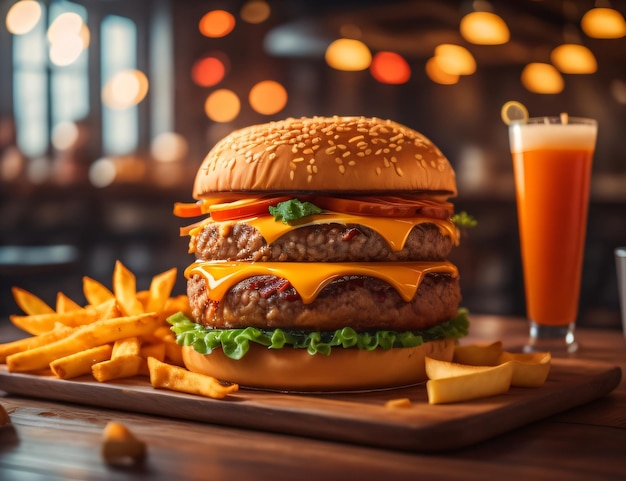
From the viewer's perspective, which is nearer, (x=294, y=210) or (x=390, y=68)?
(x=294, y=210)

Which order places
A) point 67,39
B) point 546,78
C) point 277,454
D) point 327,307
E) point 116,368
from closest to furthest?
point 277,454 → point 327,307 → point 116,368 → point 546,78 → point 67,39

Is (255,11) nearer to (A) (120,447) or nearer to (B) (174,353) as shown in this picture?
(B) (174,353)

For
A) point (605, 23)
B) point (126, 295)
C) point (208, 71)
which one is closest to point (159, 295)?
point (126, 295)

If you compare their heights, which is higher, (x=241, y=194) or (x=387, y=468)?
(x=241, y=194)

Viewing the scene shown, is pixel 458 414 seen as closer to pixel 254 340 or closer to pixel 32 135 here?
pixel 254 340

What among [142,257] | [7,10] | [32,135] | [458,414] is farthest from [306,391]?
[7,10]

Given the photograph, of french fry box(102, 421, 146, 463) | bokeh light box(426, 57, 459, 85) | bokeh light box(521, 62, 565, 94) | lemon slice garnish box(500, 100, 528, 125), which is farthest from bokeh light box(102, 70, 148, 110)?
french fry box(102, 421, 146, 463)
